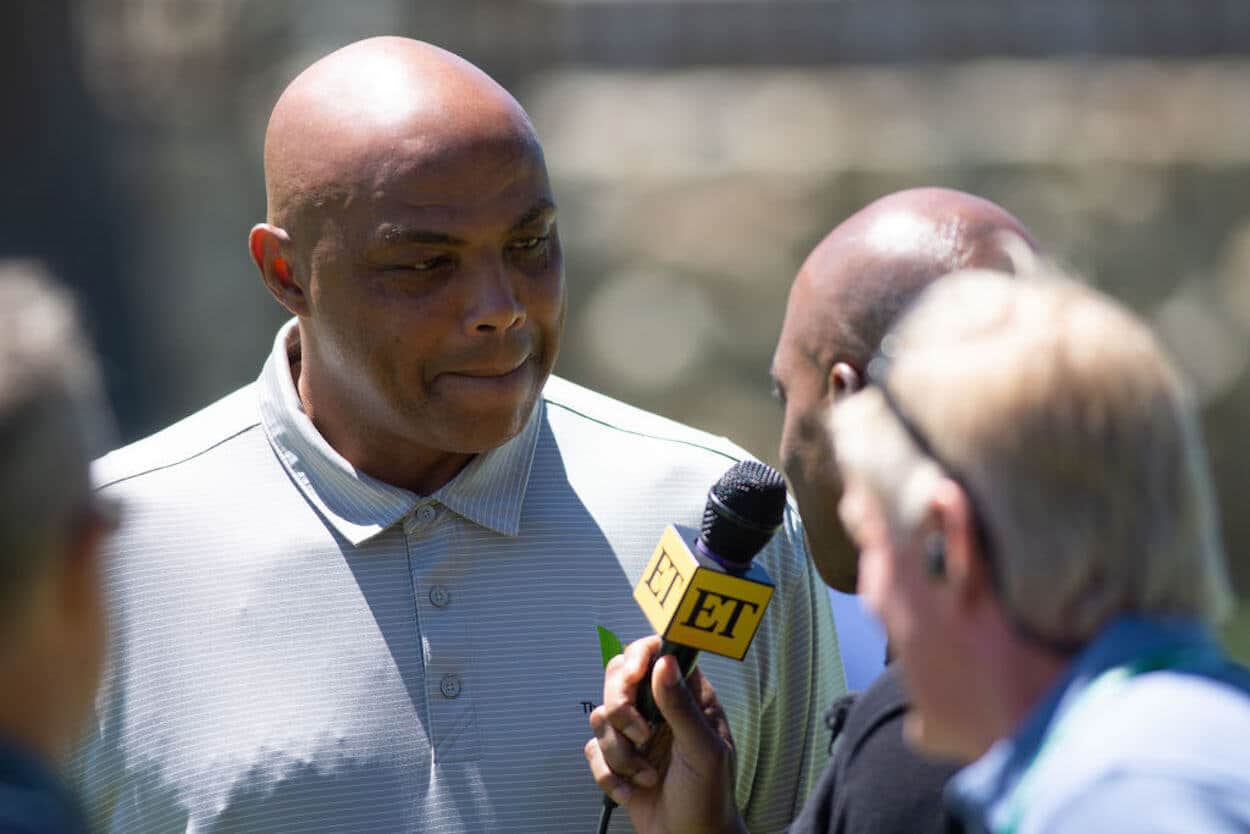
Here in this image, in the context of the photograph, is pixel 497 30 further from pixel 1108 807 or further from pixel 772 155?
pixel 1108 807

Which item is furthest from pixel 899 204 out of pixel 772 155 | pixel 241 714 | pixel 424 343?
pixel 772 155

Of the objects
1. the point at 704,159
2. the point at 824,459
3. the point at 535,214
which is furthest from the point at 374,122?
the point at 704,159

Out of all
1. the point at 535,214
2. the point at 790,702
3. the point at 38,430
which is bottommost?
the point at 790,702

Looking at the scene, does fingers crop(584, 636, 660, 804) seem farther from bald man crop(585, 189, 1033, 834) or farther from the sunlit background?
the sunlit background

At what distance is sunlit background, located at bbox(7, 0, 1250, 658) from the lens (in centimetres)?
1046

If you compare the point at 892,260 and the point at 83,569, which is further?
the point at 892,260

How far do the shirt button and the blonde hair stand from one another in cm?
119

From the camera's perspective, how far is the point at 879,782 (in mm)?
2209

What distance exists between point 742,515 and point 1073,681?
82 cm

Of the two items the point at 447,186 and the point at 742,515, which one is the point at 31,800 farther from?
the point at 447,186

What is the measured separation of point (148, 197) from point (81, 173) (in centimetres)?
45

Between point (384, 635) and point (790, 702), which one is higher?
point (384, 635)

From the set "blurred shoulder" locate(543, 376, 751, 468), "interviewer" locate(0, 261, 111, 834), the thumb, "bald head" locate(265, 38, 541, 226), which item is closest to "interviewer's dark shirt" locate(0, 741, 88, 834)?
"interviewer" locate(0, 261, 111, 834)

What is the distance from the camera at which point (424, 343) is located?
2861 millimetres
